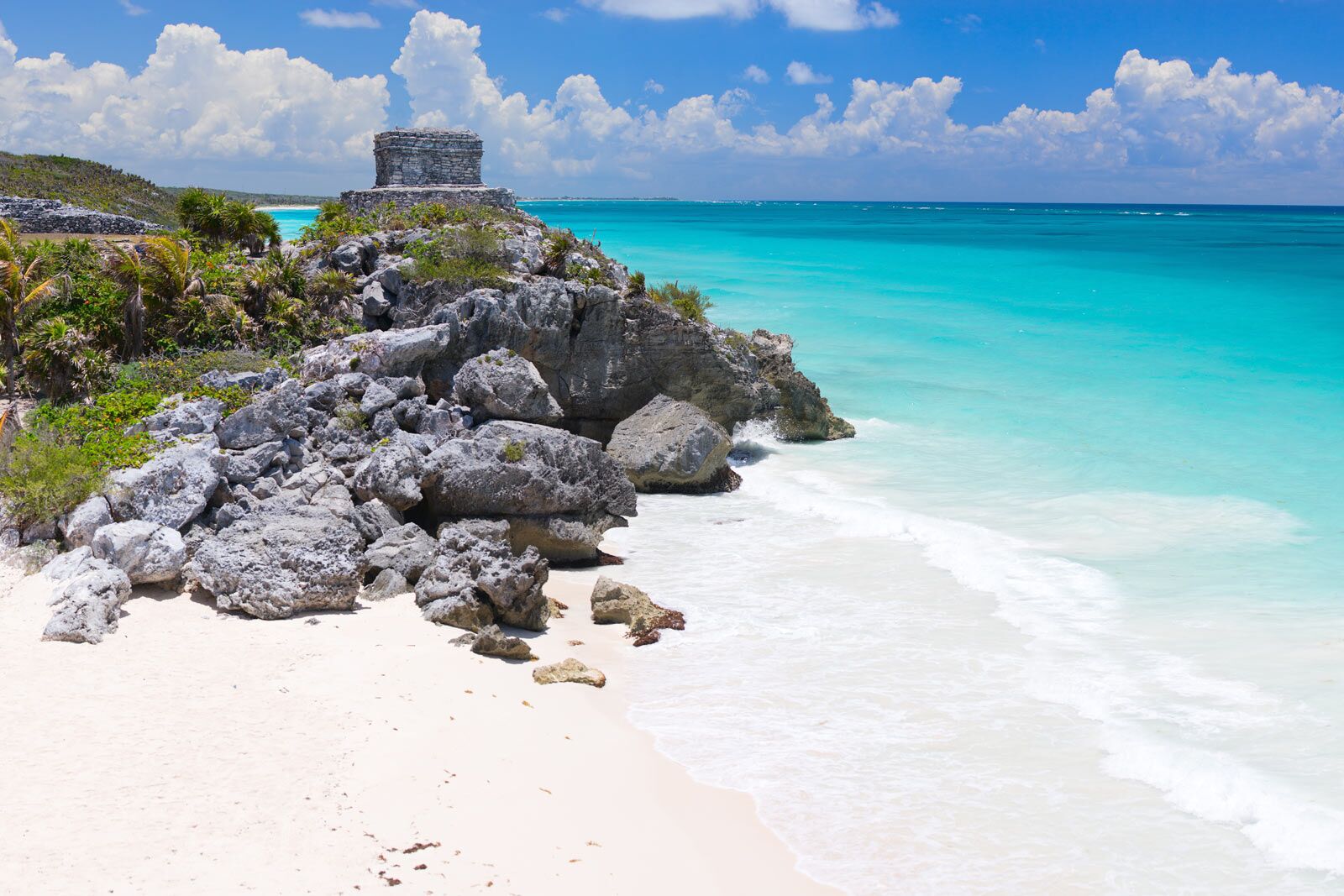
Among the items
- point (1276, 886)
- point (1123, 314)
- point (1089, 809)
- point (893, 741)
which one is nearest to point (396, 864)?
point (893, 741)

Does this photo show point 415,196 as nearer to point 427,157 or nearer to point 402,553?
point 427,157

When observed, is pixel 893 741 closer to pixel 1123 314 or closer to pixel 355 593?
pixel 355 593

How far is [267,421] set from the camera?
11781 millimetres

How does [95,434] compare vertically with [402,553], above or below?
above

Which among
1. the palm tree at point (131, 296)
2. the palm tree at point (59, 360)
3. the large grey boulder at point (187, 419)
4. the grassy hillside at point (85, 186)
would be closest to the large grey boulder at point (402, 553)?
the large grey boulder at point (187, 419)

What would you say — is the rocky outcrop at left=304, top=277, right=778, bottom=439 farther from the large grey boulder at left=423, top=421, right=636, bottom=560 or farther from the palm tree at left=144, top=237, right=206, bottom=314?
the large grey boulder at left=423, top=421, right=636, bottom=560

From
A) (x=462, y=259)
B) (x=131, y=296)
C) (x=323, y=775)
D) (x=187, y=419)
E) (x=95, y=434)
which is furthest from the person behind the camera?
(x=462, y=259)

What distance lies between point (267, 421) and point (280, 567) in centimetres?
319

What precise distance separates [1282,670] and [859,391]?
1488 centimetres

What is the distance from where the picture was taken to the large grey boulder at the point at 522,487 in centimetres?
1148

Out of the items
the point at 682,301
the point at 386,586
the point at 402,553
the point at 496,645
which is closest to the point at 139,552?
the point at 386,586

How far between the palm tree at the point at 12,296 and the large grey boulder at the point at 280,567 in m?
6.05

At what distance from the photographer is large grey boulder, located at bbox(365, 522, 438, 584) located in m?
10.2

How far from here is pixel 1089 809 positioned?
23.5ft
